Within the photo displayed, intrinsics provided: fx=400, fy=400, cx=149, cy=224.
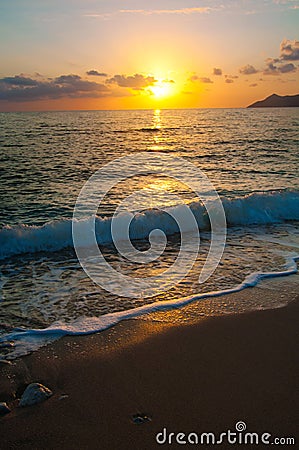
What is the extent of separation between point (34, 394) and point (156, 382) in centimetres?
101

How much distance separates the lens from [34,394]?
10.7 ft

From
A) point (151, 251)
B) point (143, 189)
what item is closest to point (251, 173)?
point (143, 189)

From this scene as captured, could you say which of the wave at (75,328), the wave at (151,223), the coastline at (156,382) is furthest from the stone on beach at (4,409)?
the wave at (151,223)

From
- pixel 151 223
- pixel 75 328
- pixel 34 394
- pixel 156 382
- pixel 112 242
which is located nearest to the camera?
pixel 34 394

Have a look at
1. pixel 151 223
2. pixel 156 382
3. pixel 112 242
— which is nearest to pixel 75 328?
pixel 156 382

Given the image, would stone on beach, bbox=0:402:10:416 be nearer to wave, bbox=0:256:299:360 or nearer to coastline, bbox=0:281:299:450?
coastline, bbox=0:281:299:450

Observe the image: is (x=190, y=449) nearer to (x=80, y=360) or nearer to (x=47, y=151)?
(x=80, y=360)

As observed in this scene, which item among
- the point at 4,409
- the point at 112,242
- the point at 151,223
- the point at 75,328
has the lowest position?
the point at 4,409

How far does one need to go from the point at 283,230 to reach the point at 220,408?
6866mm

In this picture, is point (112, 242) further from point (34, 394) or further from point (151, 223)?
point (34, 394)

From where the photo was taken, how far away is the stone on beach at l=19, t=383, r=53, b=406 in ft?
10.5

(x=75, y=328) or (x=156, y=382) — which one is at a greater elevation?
(x=75, y=328)

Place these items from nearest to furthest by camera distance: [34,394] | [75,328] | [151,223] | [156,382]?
[34,394] < [156,382] < [75,328] < [151,223]

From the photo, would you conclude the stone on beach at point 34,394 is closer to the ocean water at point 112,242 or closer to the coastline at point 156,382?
the coastline at point 156,382
